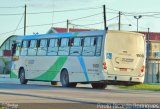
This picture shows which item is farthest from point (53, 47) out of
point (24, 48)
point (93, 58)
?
point (93, 58)

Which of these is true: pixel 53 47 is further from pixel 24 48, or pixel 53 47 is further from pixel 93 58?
pixel 93 58

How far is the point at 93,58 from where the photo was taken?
32.1m

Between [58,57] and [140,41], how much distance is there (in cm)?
522

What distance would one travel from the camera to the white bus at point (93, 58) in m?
31.7

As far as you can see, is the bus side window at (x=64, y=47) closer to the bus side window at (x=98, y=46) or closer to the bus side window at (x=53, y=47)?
the bus side window at (x=53, y=47)

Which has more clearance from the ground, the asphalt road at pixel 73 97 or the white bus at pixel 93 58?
the white bus at pixel 93 58

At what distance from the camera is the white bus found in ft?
104

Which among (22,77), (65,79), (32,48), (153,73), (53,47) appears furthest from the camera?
(153,73)

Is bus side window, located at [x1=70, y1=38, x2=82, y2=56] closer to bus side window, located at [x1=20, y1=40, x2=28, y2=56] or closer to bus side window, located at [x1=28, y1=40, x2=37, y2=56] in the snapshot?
bus side window, located at [x1=28, y1=40, x2=37, y2=56]

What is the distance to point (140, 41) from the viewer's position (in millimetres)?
32438

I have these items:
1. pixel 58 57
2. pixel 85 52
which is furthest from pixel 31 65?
pixel 85 52

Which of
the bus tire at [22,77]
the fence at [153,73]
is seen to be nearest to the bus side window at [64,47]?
the bus tire at [22,77]

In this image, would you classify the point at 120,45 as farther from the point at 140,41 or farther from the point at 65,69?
the point at 65,69

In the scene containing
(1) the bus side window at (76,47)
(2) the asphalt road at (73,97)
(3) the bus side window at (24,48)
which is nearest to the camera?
(2) the asphalt road at (73,97)
